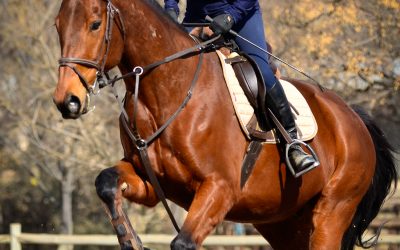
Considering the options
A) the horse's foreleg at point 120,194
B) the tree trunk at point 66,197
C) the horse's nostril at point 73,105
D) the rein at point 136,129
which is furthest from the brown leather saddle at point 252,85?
the tree trunk at point 66,197

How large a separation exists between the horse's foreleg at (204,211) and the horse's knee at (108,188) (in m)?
0.48

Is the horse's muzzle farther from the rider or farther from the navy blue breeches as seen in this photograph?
the navy blue breeches

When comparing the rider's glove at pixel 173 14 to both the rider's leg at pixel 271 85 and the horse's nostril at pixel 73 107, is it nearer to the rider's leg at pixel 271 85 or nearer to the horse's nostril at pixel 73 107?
the rider's leg at pixel 271 85

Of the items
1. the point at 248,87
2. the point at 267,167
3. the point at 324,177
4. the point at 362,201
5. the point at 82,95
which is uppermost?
the point at 82,95

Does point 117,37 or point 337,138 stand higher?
point 117,37

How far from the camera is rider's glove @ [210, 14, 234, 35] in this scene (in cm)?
581

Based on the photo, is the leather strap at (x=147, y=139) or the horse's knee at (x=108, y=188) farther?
the leather strap at (x=147, y=139)

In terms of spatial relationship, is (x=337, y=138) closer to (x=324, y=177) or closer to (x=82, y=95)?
(x=324, y=177)

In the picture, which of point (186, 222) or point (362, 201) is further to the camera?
point (362, 201)

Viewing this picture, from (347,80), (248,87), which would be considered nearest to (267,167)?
(248,87)

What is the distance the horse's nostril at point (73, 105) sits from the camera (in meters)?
4.83

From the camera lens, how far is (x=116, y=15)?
526 centimetres

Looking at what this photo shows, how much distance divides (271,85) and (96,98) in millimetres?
11430

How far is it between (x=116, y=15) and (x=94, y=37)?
29cm
